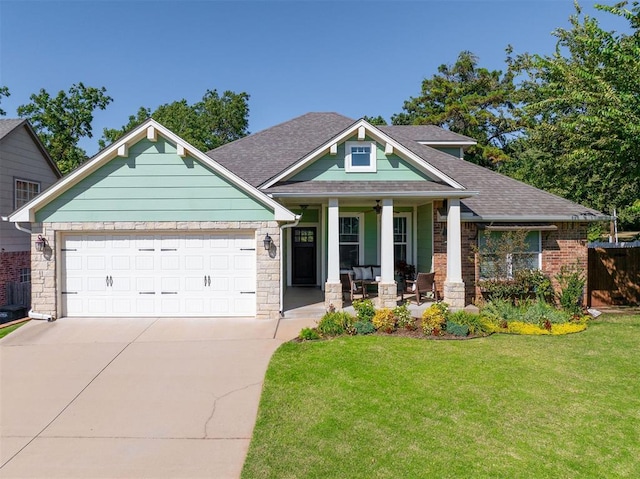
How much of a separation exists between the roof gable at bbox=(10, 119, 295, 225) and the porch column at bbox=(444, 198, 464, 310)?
4505 mm

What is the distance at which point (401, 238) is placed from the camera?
13281mm

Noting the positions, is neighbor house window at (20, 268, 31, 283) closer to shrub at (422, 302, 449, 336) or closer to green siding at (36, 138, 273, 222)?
green siding at (36, 138, 273, 222)

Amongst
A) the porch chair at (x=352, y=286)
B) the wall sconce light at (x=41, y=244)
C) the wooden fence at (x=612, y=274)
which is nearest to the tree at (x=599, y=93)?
the wooden fence at (x=612, y=274)

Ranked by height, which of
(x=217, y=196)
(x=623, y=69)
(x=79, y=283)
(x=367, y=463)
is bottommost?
(x=367, y=463)

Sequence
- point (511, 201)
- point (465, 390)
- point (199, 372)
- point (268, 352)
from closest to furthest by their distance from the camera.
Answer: point (465, 390)
point (199, 372)
point (268, 352)
point (511, 201)

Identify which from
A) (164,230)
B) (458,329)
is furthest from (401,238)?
(164,230)

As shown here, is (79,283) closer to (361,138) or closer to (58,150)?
(361,138)

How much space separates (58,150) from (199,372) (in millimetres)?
27072

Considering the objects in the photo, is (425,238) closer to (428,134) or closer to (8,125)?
(428,134)

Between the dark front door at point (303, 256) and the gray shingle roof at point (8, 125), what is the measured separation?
35.0 feet

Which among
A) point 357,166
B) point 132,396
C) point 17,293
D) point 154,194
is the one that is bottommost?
point 132,396

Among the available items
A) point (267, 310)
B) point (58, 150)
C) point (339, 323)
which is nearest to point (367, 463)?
point (339, 323)

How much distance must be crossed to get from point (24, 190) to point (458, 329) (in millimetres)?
15933

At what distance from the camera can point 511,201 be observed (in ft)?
38.9
